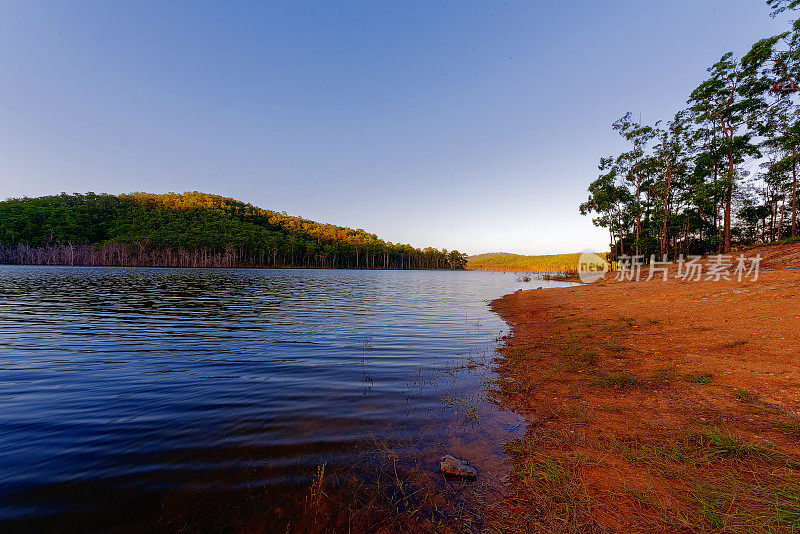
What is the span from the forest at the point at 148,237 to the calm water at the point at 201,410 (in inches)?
5373

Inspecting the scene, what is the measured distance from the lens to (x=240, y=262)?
141m

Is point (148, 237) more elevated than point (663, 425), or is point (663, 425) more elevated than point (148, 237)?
point (148, 237)

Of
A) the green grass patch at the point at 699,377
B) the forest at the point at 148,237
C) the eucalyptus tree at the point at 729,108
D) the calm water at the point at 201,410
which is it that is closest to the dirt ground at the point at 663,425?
the green grass patch at the point at 699,377

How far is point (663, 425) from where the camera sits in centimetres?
507

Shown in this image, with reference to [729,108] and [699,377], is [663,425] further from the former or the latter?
[729,108]

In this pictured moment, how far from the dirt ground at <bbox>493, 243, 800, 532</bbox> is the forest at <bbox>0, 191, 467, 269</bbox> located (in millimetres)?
144840

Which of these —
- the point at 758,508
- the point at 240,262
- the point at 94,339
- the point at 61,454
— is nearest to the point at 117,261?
the point at 240,262

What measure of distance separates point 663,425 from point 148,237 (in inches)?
6946

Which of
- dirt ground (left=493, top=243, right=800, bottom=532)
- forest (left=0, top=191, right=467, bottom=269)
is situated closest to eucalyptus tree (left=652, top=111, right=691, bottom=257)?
dirt ground (left=493, top=243, right=800, bottom=532)

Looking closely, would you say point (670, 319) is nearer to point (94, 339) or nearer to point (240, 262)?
point (94, 339)

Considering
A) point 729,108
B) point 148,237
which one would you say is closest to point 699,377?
point 729,108

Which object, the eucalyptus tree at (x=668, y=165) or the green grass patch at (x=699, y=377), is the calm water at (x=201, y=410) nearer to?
the green grass patch at (x=699, y=377)

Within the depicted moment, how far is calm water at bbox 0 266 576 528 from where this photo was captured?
161 inches

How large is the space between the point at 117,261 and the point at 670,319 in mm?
164997
